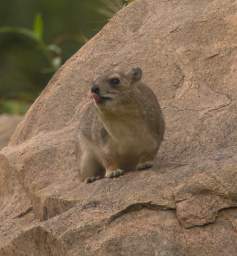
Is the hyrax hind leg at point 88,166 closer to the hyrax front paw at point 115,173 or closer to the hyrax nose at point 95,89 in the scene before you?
the hyrax front paw at point 115,173

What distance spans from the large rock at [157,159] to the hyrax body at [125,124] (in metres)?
0.26

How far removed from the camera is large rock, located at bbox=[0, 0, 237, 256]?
8.52 metres

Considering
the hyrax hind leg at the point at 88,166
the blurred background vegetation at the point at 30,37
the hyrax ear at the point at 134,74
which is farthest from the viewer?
the blurred background vegetation at the point at 30,37

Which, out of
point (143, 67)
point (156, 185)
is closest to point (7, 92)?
point (143, 67)

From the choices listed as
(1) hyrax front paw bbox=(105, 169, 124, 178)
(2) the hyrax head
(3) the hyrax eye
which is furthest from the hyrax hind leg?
(3) the hyrax eye

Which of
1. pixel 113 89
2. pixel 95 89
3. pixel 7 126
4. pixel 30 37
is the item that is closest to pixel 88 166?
pixel 113 89

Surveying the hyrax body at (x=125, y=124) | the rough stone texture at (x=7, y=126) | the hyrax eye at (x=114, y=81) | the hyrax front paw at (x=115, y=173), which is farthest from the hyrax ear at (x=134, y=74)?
the rough stone texture at (x=7, y=126)

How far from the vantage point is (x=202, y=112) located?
1045cm

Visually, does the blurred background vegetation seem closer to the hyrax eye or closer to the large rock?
the large rock

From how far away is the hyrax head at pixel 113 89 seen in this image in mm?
9391

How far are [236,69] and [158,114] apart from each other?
1388mm

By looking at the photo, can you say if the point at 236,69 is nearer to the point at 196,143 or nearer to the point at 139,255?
the point at 196,143

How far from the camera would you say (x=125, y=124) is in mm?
9711

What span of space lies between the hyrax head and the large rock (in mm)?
648
